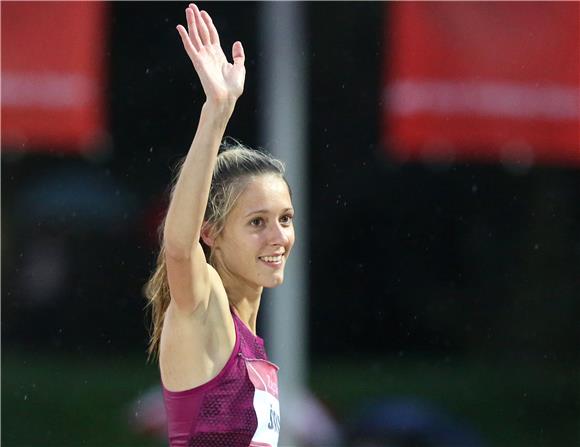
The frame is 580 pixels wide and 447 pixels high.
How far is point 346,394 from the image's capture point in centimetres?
1059

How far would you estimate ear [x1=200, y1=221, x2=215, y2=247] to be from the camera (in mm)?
3238

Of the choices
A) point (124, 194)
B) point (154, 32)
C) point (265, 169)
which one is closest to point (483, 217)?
point (124, 194)

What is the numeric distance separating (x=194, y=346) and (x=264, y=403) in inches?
8.9

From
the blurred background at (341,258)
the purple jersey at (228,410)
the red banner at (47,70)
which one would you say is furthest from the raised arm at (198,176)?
the blurred background at (341,258)

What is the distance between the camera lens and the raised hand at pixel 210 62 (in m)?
2.91

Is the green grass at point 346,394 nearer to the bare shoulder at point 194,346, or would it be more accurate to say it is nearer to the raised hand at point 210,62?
the bare shoulder at point 194,346

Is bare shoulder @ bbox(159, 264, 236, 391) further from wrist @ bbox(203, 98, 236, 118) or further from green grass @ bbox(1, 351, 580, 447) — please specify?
green grass @ bbox(1, 351, 580, 447)

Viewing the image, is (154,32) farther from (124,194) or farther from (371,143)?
(371,143)

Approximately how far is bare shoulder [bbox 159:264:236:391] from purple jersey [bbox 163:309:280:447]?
20 mm

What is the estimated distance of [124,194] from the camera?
11.1m

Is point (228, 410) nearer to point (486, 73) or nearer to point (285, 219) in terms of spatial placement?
point (285, 219)

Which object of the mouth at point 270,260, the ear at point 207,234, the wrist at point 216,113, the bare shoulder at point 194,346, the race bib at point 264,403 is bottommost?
the race bib at point 264,403

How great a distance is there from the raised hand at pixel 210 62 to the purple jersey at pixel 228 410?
60cm

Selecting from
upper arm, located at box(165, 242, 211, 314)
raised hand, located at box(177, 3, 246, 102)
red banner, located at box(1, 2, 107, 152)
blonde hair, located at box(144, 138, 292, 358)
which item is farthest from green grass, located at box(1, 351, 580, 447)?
raised hand, located at box(177, 3, 246, 102)
